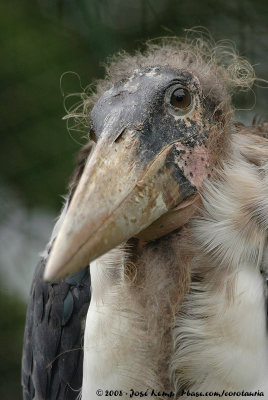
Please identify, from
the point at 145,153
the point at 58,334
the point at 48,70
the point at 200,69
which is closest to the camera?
the point at 145,153

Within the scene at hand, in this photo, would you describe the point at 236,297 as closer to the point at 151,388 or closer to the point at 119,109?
the point at 151,388

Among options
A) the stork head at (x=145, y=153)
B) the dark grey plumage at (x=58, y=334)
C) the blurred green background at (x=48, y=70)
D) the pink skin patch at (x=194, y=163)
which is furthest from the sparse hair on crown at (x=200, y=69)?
the blurred green background at (x=48, y=70)

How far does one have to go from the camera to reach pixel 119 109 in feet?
4.16

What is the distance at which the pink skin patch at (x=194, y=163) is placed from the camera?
50.8 inches

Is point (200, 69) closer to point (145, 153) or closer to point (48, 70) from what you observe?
point (145, 153)

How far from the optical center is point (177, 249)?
1305mm

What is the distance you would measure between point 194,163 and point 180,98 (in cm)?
12

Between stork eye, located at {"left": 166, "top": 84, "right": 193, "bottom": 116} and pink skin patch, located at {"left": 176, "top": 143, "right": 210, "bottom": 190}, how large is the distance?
0.07 meters

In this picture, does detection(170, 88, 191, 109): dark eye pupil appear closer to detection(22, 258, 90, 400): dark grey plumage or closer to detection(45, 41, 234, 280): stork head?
detection(45, 41, 234, 280): stork head

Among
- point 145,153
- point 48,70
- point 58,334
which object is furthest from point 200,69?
point 48,70

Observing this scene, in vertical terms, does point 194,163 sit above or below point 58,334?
above

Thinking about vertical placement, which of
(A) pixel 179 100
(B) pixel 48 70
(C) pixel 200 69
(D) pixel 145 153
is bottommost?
(D) pixel 145 153

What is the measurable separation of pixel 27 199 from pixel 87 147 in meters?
1.19

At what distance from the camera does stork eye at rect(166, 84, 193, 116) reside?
1.29 meters
